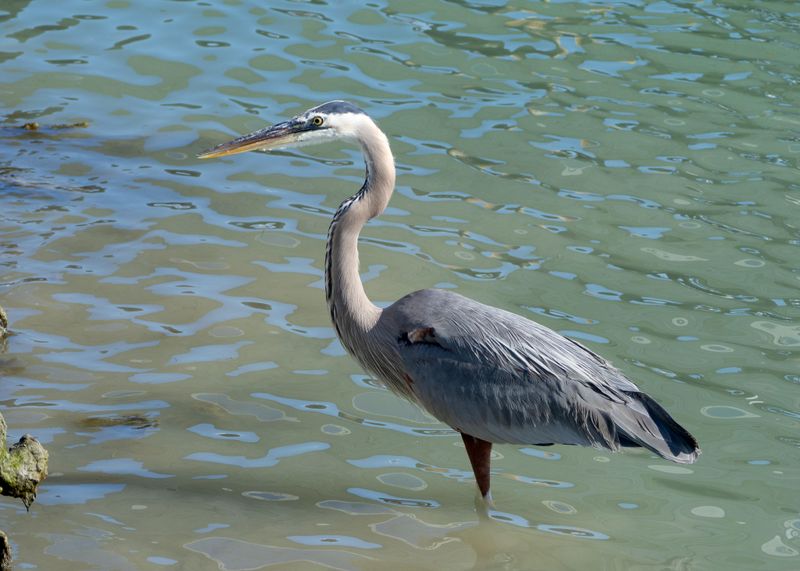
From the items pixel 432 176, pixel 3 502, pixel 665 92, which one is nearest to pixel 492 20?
pixel 665 92

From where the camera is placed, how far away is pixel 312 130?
6320 mm

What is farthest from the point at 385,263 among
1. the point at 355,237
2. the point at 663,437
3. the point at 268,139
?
the point at 663,437

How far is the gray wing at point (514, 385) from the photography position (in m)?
6.00

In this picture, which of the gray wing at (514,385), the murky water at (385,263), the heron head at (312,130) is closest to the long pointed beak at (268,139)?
the heron head at (312,130)

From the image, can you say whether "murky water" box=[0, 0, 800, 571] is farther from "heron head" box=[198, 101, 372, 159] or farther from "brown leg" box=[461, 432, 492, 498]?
"heron head" box=[198, 101, 372, 159]

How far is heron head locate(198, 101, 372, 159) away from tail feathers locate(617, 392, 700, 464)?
2.05 meters

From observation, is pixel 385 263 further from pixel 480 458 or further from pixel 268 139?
pixel 480 458

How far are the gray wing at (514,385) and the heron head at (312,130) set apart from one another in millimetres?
1017

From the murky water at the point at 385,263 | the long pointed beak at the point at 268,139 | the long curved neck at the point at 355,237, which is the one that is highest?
the long pointed beak at the point at 268,139

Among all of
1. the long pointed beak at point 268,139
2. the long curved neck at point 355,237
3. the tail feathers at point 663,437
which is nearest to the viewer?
the tail feathers at point 663,437

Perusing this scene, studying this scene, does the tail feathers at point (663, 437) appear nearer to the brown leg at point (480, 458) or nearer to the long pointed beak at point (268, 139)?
the brown leg at point (480, 458)

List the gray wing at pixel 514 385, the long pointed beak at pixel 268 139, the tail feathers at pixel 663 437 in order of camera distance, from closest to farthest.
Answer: the tail feathers at pixel 663 437 < the gray wing at pixel 514 385 < the long pointed beak at pixel 268 139

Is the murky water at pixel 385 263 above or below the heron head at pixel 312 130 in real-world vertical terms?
below

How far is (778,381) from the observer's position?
23.8 feet
